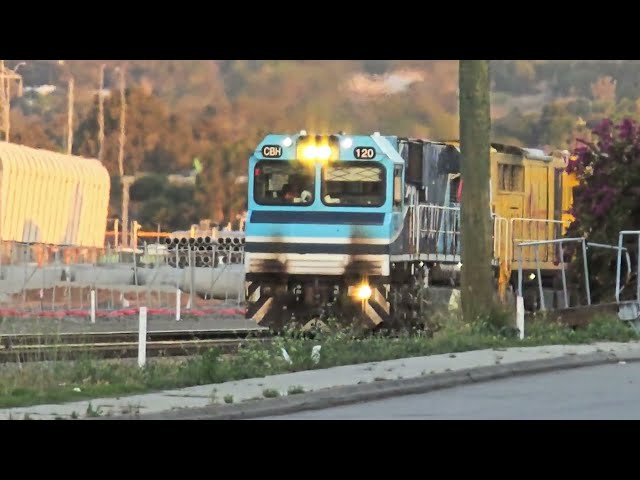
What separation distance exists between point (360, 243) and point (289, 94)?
12.6m

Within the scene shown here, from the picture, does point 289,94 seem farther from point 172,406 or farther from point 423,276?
point 172,406

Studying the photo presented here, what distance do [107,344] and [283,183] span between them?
16.9ft

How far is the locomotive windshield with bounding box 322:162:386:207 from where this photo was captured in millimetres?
27359

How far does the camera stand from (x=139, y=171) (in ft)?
272

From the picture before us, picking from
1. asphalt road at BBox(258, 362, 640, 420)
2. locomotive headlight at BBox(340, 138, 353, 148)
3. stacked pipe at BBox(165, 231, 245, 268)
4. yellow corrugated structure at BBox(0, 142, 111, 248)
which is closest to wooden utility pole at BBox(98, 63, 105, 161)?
stacked pipe at BBox(165, 231, 245, 268)

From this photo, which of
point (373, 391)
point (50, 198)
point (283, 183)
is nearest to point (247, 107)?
point (50, 198)

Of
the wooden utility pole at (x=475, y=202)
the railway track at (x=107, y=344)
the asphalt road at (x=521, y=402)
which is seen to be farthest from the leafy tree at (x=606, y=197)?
the asphalt road at (x=521, y=402)

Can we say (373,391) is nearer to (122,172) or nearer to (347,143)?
(347,143)

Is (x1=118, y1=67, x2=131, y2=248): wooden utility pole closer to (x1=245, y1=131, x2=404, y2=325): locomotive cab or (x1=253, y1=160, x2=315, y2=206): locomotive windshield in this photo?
(x1=253, y1=160, x2=315, y2=206): locomotive windshield

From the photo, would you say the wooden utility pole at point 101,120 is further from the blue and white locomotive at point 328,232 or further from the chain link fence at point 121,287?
the blue and white locomotive at point 328,232

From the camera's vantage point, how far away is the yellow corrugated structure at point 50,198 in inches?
1807

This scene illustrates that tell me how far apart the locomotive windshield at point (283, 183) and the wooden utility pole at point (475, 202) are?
384 cm

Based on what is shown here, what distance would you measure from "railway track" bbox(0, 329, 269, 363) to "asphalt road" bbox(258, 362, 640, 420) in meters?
4.75
